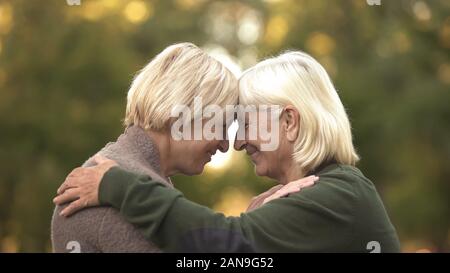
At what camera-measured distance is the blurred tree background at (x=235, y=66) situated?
1441 cm

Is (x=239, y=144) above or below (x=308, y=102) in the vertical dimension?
below

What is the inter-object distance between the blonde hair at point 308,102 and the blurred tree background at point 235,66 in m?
9.81

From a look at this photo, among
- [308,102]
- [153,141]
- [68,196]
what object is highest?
[308,102]

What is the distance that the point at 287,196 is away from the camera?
9.92 feet

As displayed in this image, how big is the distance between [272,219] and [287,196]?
0.53ft

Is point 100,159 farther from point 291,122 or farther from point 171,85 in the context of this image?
point 291,122

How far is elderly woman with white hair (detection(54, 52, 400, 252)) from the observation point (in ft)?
9.01

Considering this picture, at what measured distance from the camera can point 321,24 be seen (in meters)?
17.4

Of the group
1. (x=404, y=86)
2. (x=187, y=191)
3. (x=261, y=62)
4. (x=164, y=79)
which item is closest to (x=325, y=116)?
(x=261, y=62)

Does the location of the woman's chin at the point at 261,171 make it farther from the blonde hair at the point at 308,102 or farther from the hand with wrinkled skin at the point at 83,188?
the hand with wrinkled skin at the point at 83,188

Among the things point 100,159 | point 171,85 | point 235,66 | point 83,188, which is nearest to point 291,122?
point 171,85

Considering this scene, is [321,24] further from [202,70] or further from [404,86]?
[202,70]

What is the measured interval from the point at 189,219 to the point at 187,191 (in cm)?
1245
